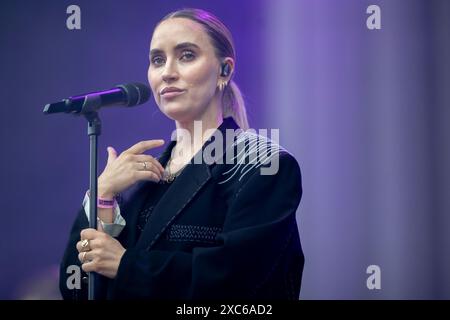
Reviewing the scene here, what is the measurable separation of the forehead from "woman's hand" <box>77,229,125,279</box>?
0.63m

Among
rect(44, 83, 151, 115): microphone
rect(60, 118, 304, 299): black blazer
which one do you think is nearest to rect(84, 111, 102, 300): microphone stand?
rect(44, 83, 151, 115): microphone

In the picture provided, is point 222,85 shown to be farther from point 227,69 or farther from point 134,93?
point 134,93

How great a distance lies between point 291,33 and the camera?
2.37m

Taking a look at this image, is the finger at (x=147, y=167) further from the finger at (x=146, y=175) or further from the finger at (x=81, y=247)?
the finger at (x=81, y=247)

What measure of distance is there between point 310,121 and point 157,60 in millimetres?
604

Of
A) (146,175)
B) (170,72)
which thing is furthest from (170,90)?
(146,175)

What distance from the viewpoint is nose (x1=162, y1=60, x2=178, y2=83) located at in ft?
6.57

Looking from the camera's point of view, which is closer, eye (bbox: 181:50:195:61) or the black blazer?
the black blazer

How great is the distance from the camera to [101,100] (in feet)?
5.64

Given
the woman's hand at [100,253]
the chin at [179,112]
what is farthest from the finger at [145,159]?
the woman's hand at [100,253]

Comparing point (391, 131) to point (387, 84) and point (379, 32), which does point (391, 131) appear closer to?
point (387, 84)

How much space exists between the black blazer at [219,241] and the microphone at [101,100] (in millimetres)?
272

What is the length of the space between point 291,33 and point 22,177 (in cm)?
111

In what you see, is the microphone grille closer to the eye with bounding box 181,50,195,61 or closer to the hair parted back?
the eye with bounding box 181,50,195,61
